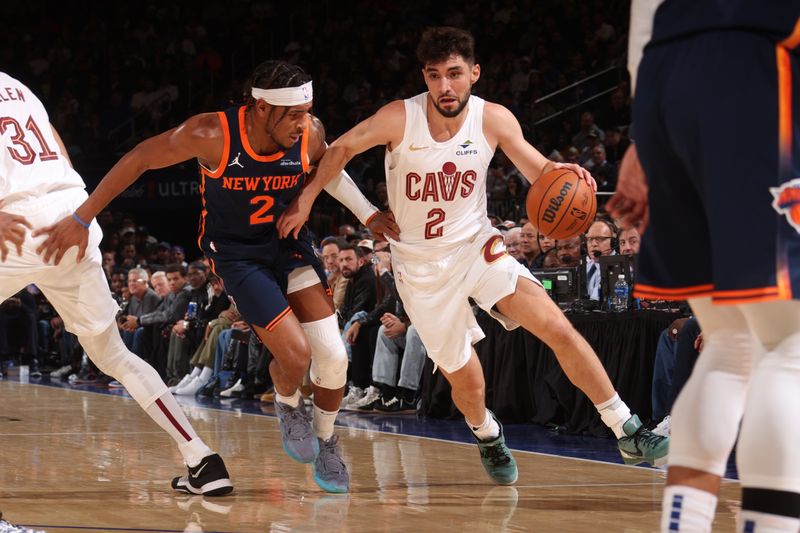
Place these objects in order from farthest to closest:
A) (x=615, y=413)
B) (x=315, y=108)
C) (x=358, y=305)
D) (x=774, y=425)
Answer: (x=315, y=108)
(x=358, y=305)
(x=615, y=413)
(x=774, y=425)

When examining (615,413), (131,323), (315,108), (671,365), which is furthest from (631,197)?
(315,108)

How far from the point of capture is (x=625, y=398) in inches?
263

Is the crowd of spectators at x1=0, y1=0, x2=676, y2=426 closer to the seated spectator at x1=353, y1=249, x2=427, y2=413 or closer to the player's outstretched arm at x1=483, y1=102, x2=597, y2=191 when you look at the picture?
the seated spectator at x1=353, y1=249, x2=427, y2=413

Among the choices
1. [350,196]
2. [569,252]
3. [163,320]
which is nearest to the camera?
[350,196]

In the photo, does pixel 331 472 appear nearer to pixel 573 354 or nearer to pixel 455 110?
pixel 573 354

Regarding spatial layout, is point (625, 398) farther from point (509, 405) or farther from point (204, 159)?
point (204, 159)

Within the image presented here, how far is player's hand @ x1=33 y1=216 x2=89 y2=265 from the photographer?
4133mm

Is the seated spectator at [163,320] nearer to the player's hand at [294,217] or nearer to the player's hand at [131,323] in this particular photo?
the player's hand at [131,323]

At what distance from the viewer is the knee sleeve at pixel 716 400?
192 centimetres

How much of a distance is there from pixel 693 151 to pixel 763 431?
0.48 m

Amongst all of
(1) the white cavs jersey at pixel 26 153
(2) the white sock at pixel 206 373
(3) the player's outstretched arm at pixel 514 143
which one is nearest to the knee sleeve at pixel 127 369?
(1) the white cavs jersey at pixel 26 153

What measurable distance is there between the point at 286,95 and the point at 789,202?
3.05 m

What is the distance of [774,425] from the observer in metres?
1.78

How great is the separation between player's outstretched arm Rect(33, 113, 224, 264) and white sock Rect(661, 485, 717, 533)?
109 inches
